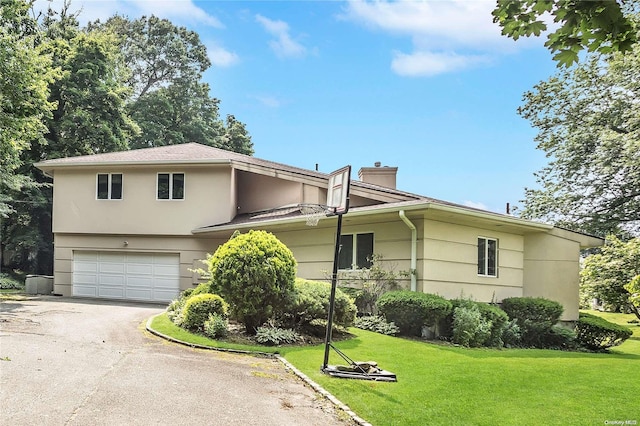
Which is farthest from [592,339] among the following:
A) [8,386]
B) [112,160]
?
[112,160]

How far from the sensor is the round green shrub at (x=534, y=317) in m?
13.8

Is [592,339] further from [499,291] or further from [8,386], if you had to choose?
[8,386]

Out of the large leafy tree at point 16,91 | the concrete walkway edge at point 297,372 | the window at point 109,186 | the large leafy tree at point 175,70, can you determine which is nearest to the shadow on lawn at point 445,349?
the concrete walkway edge at point 297,372

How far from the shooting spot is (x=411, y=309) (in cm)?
1166

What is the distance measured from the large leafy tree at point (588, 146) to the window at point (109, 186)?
61.3 feet

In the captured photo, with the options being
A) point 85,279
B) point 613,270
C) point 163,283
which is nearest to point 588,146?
point 613,270

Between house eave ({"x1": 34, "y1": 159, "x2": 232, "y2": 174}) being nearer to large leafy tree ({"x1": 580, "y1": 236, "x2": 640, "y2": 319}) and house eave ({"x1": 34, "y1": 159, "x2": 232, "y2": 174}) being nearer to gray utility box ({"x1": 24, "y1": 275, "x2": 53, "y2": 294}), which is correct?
→ gray utility box ({"x1": 24, "y1": 275, "x2": 53, "y2": 294})

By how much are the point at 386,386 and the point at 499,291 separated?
8.69 metres

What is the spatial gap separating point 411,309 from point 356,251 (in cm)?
316

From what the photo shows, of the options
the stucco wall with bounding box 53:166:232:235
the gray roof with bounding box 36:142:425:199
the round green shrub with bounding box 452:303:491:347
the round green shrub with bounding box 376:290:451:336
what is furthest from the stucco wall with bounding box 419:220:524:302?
the stucco wall with bounding box 53:166:232:235

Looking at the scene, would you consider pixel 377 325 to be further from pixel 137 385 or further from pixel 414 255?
pixel 137 385

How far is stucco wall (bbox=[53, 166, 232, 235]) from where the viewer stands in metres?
19.2

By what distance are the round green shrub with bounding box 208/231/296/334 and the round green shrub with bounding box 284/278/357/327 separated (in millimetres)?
234

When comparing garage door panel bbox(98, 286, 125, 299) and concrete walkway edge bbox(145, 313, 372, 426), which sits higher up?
concrete walkway edge bbox(145, 313, 372, 426)
